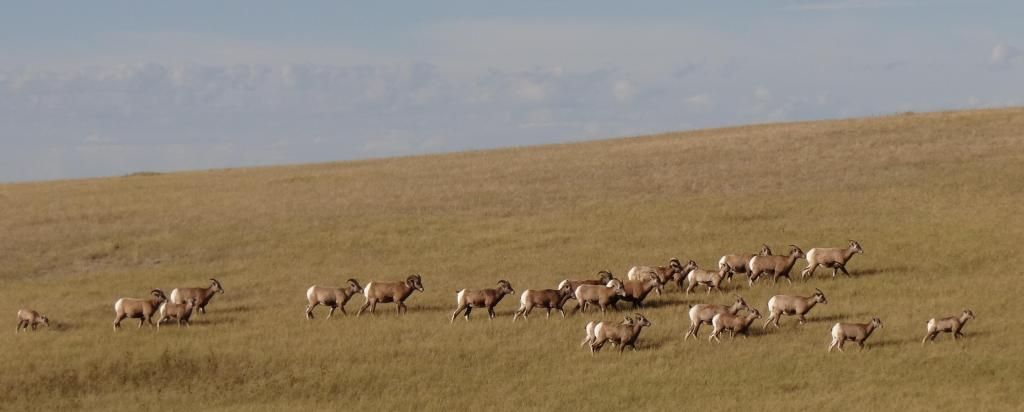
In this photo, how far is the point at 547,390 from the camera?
2153 centimetres

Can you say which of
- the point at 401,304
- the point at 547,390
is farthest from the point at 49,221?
the point at 547,390

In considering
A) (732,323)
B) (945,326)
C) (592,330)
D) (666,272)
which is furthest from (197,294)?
(945,326)

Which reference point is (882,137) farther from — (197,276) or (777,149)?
(197,276)

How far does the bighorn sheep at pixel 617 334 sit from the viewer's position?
23.4 m

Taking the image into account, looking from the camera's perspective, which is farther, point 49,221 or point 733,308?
point 49,221

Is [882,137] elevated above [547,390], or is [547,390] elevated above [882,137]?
[882,137]

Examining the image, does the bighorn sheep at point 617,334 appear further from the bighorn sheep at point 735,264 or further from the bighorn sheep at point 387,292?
the bighorn sheep at point 735,264

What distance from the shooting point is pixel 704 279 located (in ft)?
94.8

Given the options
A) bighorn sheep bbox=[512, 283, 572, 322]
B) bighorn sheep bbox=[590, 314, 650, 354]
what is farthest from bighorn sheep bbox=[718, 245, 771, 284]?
bighorn sheep bbox=[590, 314, 650, 354]

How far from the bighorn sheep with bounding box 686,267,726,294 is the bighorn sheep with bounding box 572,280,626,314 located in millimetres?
2816

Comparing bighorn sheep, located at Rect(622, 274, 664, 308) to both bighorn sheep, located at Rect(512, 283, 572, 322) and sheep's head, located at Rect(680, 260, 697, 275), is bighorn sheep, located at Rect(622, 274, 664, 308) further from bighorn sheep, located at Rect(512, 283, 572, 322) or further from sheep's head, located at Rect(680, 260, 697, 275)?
bighorn sheep, located at Rect(512, 283, 572, 322)

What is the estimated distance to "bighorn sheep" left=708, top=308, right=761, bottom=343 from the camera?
23.7 meters

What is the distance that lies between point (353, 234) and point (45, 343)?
16.6m

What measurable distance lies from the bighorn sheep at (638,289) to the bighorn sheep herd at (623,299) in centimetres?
2
